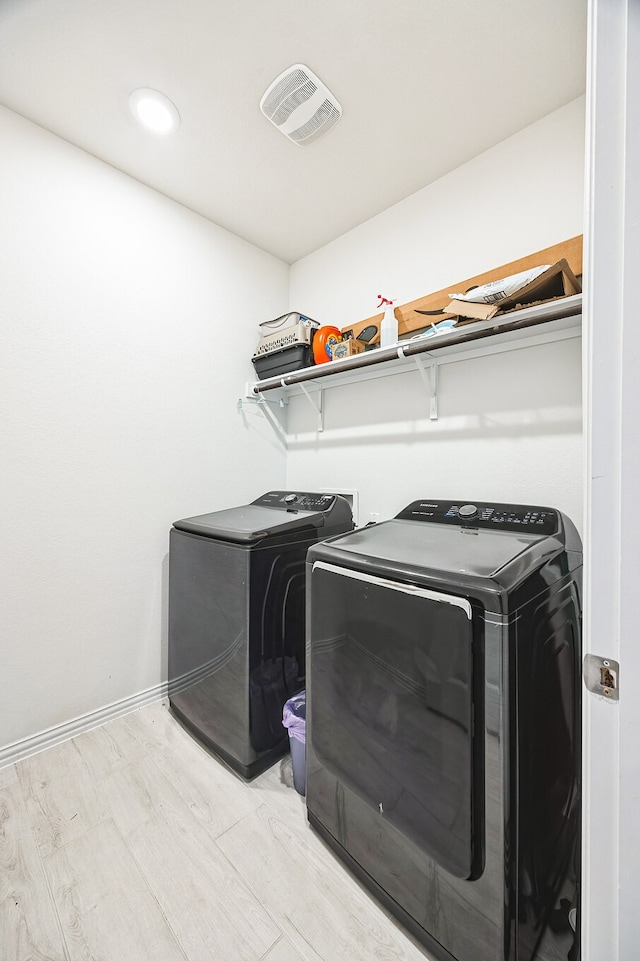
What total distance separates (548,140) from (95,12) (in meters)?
1.76

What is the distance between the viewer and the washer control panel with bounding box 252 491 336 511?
196 cm

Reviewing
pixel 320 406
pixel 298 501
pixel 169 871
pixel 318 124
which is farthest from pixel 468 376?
pixel 169 871

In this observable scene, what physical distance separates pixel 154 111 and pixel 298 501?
72.6 inches

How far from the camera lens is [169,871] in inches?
46.6

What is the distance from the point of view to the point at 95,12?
1285 mm

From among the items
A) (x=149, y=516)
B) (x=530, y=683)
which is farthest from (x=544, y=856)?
(x=149, y=516)

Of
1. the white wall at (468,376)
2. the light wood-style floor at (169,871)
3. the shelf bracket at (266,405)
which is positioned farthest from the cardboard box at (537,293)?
the light wood-style floor at (169,871)

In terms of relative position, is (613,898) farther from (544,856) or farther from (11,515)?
Answer: (11,515)

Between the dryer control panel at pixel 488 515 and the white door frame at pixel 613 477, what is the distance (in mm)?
846

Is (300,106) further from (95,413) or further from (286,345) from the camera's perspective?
(95,413)

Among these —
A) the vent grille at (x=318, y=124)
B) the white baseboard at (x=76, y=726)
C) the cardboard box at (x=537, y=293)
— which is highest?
the vent grille at (x=318, y=124)

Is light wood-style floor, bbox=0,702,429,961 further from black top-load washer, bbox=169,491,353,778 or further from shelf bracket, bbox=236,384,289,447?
shelf bracket, bbox=236,384,289,447

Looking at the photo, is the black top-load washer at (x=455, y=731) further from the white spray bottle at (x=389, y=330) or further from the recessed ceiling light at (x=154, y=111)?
the recessed ceiling light at (x=154, y=111)

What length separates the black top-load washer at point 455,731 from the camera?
846 mm
